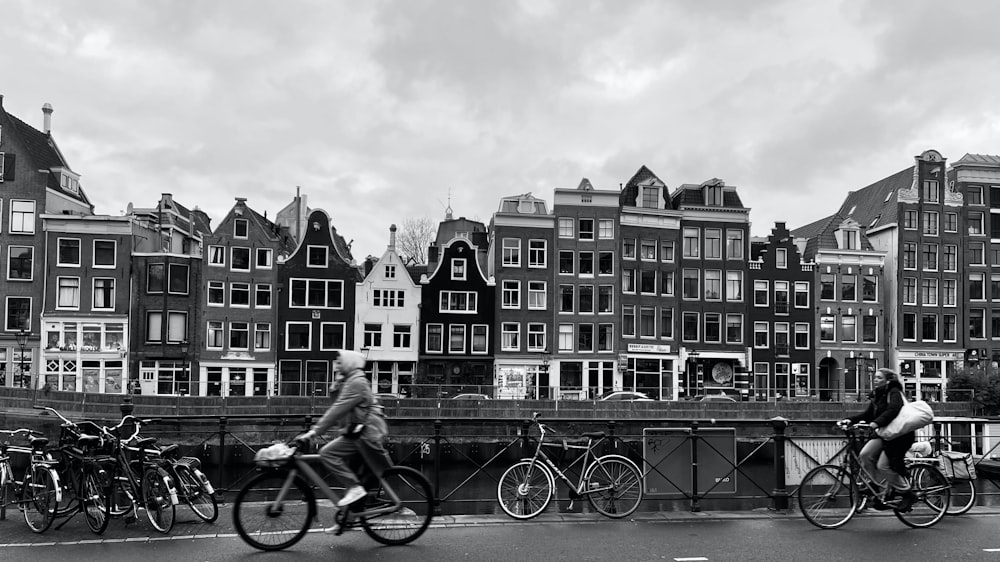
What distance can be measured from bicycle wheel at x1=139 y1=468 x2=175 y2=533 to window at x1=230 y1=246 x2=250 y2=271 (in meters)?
42.0

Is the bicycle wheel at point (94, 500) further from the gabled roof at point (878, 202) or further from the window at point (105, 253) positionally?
the gabled roof at point (878, 202)

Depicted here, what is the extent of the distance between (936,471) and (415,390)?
121 ft

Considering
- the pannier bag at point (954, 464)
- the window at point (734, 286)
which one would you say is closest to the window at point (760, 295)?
the window at point (734, 286)

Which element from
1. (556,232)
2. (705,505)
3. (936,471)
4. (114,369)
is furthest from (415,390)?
(936,471)

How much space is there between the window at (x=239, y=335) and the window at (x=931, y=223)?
44.5 meters

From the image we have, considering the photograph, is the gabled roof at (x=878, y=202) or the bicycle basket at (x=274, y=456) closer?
the bicycle basket at (x=274, y=456)

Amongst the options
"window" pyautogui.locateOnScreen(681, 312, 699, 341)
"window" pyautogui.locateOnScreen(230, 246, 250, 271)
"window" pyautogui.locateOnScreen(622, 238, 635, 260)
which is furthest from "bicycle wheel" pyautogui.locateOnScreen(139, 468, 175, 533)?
"window" pyautogui.locateOnScreen(681, 312, 699, 341)

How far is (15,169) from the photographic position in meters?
49.2

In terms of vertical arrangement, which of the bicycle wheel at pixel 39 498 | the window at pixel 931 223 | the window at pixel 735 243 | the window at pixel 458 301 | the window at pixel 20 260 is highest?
the window at pixel 931 223

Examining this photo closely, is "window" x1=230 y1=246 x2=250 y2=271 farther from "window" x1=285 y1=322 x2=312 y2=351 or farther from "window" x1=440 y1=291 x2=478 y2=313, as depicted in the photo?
"window" x1=440 y1=291 x2=478 y2=313

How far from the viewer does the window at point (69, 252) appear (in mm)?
49062

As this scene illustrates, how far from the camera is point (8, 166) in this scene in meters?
49.3

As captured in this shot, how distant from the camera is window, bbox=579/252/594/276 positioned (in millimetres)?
53625

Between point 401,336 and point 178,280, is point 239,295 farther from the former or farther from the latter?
point 401,336
